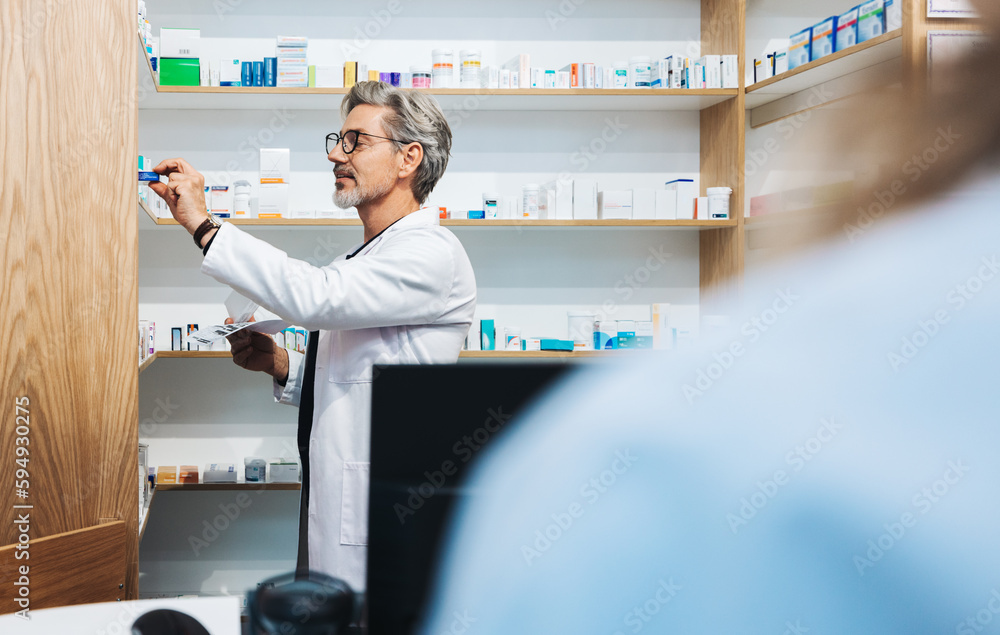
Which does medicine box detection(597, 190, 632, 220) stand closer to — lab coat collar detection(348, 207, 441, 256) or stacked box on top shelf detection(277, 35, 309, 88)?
stacked box on top shelf detection(277, 35, 309, 88)

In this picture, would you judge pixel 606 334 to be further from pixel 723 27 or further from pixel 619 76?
pixel 723 27

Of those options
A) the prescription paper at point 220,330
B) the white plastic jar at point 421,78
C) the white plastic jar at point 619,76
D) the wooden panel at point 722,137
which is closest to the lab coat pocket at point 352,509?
the prescription paper at point 220,330

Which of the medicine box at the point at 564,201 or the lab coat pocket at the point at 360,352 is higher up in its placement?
the medicine box at the point at 564,201

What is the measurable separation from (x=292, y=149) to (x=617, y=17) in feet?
5.01

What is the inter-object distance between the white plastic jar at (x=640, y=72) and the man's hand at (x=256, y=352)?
6.45ft

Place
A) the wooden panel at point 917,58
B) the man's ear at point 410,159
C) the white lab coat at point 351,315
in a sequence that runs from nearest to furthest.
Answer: the wooden panel at point 917,58 → the white lab coat at point 351,315 → the man's ear at point 410,159

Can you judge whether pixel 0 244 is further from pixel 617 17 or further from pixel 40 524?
pixel 617 17

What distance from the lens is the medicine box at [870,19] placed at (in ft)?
6.93

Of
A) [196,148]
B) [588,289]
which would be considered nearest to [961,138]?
[588,289]

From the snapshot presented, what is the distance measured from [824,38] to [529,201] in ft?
3.99

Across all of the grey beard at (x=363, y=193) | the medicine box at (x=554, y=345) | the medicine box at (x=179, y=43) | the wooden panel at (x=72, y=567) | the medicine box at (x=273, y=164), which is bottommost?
the wooden panel at (x=72, y=567)

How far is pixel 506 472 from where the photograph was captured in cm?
26

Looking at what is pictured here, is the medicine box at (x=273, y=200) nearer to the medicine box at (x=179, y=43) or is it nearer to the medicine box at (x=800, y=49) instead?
the medicine box at (x=179, y=43)

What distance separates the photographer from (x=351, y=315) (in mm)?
1176
